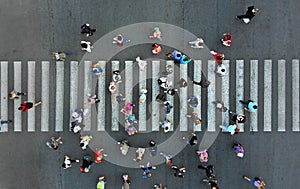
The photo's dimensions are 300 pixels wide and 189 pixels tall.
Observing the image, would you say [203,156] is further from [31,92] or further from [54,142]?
[31,92]

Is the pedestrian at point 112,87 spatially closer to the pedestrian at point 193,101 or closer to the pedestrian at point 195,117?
the pedestrian at point 193,101

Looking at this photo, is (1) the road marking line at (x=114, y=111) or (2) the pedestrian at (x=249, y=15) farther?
(1) the road marking line at (x=114, y=111)

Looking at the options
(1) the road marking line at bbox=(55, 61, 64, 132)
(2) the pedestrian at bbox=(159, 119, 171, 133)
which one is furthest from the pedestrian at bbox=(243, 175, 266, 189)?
(1) the road marking line at bbox=(55, 61, 64, 132)

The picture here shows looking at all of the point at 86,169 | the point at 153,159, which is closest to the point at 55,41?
the point at 86,169

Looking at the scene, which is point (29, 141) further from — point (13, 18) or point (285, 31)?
point (285, 31)

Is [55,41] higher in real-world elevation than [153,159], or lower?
higher

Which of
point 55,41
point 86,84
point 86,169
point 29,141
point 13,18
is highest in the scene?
point 13,18

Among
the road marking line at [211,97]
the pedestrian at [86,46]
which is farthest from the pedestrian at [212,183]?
the pedestrian at [86,46]
